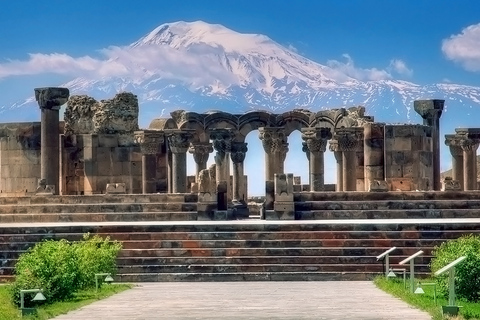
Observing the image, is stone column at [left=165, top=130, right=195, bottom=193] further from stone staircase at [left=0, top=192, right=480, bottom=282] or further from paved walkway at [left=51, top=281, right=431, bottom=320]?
paved walkway at [left=51, top=281, right=431, bottom=320]

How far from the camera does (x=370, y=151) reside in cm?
3600

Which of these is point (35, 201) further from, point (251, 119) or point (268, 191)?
point (251, 119)

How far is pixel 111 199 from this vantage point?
31.5 meters

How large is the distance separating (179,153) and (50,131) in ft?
14.6

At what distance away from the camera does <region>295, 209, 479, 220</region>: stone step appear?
29.0 meters

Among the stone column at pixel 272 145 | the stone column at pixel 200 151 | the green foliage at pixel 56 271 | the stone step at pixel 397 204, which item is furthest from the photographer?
the stone column at pixel 200 151

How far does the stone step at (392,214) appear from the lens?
2898cm

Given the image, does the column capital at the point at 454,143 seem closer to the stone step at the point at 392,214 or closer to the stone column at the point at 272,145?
the stone column at the point at 272,145

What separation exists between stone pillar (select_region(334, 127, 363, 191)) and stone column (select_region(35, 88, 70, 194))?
Result: 29.5ft

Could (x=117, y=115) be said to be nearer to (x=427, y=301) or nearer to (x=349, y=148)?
(x=349, y=148)

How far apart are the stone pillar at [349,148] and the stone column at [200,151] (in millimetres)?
7719

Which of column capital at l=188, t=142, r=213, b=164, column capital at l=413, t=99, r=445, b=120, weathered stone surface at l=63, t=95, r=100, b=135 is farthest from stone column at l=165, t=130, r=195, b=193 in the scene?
column capital at l=413, t=99, r=445, b=120

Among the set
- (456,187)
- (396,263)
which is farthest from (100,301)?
(456,187)

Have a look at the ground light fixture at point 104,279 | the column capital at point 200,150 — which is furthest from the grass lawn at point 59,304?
the column capital at point 200,150
